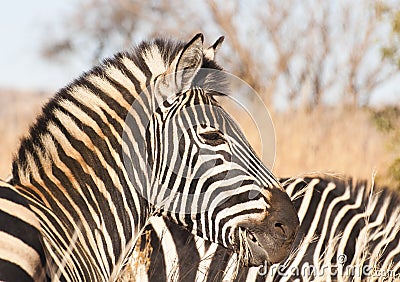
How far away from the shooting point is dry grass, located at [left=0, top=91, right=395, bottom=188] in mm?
8852

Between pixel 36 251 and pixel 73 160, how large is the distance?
61 centimetres

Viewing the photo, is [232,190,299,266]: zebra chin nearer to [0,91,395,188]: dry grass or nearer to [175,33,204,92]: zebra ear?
[175,33,204,92]: zebra ear

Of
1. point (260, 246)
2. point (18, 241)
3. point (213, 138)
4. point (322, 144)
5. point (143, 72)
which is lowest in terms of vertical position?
point (18, 241)

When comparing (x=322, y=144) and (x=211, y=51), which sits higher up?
(x=322, y=144)

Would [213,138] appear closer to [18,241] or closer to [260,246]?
[260,246]

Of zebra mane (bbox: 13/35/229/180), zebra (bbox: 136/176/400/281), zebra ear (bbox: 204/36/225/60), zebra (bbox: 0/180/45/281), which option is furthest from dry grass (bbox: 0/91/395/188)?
zebra (bbox: 0/180/45/281)

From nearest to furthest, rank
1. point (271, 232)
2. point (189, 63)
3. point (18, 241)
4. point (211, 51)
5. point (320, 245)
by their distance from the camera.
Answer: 1. point (18, 241)
2. point (271, 232)
3. point (189, 63)
4. point (211, 51)
5. point (320, 245)

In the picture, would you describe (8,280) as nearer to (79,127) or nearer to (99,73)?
(79,127)

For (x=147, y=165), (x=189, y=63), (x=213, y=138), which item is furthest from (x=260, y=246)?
(x=189, y=63)

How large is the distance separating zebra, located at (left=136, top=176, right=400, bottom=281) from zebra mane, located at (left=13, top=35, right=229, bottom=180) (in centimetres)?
112

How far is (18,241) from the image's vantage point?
8.02 ft

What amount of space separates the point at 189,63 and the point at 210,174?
0.54 m

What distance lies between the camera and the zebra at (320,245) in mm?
4273

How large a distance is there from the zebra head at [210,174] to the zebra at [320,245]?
2.76ft
